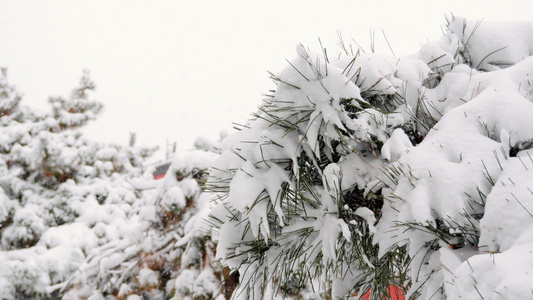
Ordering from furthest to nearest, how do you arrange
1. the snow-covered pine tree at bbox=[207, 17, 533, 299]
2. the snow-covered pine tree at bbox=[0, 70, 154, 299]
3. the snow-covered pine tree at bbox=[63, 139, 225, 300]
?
the snow-covered pine tree at bbox=[0, 70, 154, 299], the snow-covered pine tree at bbox=[63, 139, 225, 300], the snow-covered pine tree at bbox=[207, 17, 533, 299]

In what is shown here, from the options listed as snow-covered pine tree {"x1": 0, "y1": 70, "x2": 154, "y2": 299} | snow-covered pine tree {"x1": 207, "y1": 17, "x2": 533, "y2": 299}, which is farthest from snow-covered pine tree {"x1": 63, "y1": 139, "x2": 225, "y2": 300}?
snow-covered pine tree {"x1": 207, "y1": 17, "x2": 533, "y2": 299}

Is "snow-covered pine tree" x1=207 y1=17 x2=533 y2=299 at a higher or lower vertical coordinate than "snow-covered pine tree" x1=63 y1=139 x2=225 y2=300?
higher

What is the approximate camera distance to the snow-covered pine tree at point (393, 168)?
2.64ft

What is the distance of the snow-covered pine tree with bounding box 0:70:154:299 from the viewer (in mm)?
4859

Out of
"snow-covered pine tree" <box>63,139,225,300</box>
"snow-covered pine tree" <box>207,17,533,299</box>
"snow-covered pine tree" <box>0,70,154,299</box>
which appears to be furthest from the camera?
"snow-covered pine tree" <box>0,70,154,299</box>

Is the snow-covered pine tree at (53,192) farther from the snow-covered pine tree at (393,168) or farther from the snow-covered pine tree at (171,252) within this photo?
the snow-covered pine tree at (393,168)

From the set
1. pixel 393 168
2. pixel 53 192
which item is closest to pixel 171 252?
pixel 393 168

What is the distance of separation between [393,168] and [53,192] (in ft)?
21.9

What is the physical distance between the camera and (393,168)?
941mm

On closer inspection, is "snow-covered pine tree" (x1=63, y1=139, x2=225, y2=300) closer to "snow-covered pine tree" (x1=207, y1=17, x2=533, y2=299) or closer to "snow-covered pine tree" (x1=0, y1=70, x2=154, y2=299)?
"snow-covered pine tree" (x1=0, y1=70, x2=154, y2=299)

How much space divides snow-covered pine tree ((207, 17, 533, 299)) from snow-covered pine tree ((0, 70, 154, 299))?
12.8ft

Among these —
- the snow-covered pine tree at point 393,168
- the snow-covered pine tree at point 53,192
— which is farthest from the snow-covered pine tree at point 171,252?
the snow-covered pine tree at point 393,168

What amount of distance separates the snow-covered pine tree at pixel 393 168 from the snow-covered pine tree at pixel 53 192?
389cm

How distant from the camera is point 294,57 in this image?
1.05 meters
